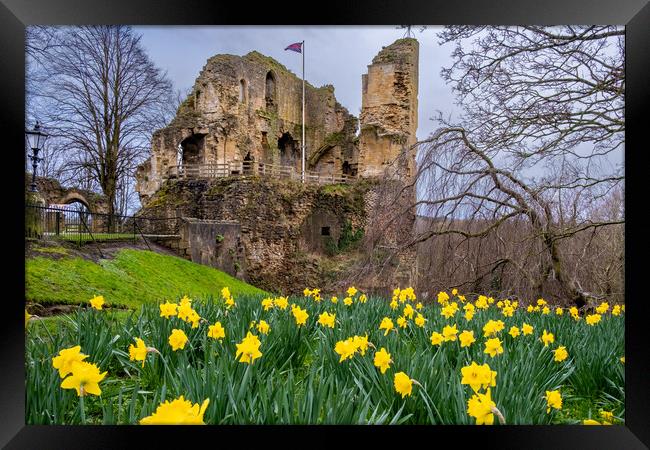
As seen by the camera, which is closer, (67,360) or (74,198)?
(67,360)

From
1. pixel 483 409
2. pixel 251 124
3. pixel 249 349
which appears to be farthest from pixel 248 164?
pixel 483 409

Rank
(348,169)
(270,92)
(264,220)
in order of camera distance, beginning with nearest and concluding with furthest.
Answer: (264,220) → (270,92) → (348,169)

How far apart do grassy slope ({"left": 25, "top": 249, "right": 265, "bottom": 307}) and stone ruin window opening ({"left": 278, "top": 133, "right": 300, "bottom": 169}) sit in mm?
12241

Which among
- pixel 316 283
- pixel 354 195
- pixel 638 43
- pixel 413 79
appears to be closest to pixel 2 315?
pixel 638 43

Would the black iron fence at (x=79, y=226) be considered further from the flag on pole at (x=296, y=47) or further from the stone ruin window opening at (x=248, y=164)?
the flag on pole at (x=296, y=47)

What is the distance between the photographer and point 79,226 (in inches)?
225

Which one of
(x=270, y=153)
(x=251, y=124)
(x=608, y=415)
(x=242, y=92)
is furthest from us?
(x=270, y=153)

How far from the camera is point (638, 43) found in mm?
2041

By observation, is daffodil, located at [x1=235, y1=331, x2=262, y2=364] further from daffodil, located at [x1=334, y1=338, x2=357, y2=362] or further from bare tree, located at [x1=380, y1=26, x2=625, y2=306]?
bare tree, located at [x1=380, y1=26, x2=625, y2=306]

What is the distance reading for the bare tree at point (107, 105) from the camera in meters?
6.97

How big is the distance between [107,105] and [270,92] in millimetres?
10335

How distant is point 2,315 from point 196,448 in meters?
1.05

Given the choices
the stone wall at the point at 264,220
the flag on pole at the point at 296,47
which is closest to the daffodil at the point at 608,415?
the stone wall at the point at 264,220

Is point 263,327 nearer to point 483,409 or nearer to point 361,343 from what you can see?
point 361,343
